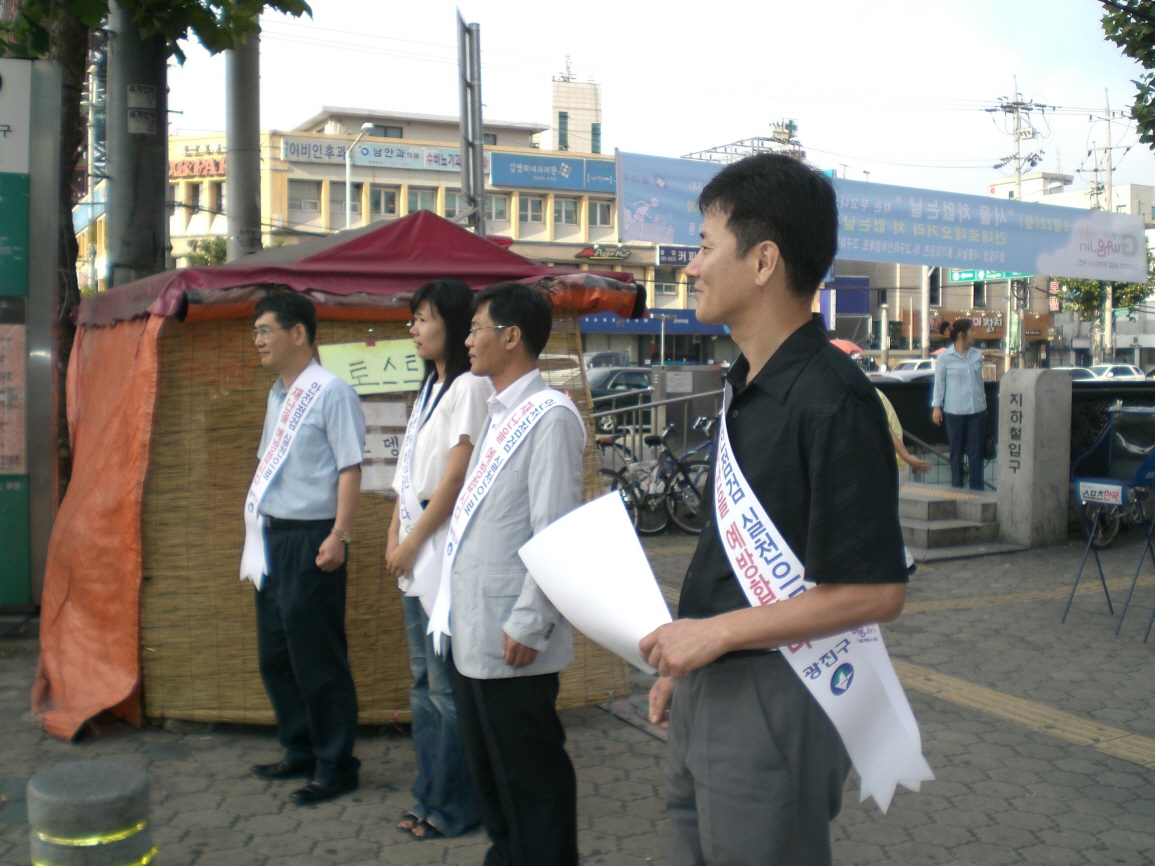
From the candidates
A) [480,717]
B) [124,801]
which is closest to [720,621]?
[124,801]

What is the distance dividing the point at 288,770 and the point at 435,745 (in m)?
0.90

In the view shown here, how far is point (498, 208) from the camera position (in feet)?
177

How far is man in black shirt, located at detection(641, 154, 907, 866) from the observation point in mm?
1681

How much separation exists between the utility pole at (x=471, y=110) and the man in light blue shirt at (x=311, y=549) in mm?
7164

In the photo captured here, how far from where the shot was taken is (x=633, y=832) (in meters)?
3.83

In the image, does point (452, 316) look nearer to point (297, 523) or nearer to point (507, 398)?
point (507, 398)

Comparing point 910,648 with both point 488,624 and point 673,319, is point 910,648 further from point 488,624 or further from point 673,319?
point 673,319

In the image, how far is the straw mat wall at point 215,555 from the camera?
4621mm

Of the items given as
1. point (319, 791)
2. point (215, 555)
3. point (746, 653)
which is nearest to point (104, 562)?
point (215, 555)

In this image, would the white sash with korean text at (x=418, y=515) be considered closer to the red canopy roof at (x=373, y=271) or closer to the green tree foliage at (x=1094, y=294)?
the red canopy roof at (x=373, y=271)

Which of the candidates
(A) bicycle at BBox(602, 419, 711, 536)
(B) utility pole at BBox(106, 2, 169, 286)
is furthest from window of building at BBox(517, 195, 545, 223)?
(B) utility pole at BBox(106, 2, 169, 286)

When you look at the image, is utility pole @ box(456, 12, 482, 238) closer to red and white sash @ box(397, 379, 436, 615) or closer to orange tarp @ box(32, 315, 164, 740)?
orange tarp @ box(32, 315, 164, 740)

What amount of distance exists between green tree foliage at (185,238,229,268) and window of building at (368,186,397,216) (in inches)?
289

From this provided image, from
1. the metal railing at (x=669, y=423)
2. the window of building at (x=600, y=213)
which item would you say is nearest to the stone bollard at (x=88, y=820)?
the metal railing at (x=669, y=423)
